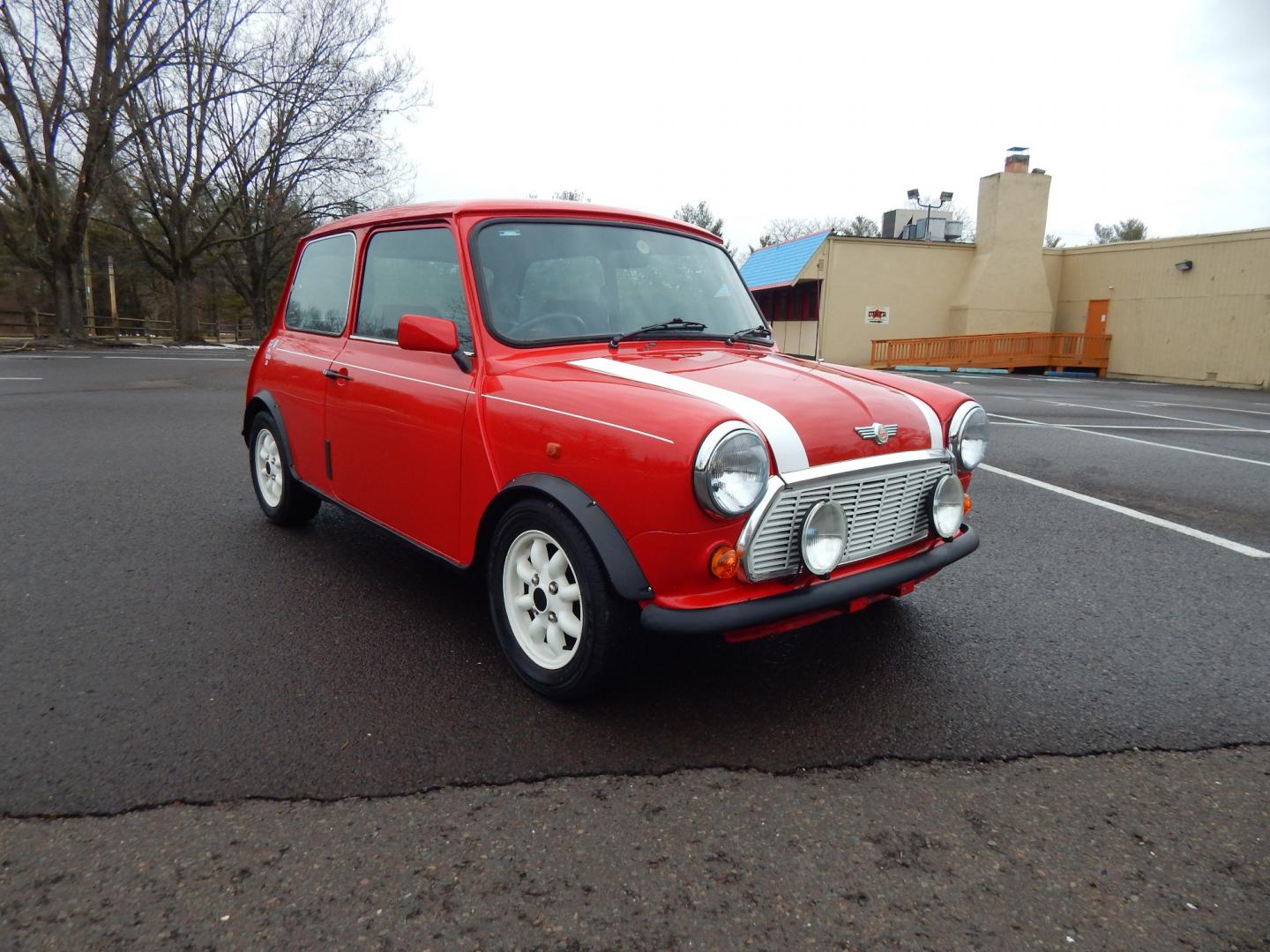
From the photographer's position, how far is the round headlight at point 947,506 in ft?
10.5

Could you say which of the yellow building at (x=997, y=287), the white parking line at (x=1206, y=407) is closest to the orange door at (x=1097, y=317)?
the yellow building at (x=997, y=287)

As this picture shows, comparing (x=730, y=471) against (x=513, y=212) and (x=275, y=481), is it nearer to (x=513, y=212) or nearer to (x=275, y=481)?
(x=513, y=212)

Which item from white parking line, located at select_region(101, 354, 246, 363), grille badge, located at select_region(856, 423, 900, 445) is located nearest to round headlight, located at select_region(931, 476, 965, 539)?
grille badge, located at select_region(856, 423, 900, 445)

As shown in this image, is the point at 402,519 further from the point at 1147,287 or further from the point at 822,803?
the point at 1147,287

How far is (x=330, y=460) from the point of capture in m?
4.24

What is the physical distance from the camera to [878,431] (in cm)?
302

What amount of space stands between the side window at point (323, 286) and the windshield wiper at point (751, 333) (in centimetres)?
189

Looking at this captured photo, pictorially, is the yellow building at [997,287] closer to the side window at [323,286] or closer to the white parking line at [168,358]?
the white parking line at [168,358]

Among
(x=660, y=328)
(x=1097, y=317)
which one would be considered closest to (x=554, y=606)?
(x=660, y=328)

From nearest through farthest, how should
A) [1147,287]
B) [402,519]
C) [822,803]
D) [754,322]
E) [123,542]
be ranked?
[822,803] < [402,519] < [754,322] < [123,542] < [1147,287]

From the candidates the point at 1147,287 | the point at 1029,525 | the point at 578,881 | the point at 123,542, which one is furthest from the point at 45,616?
the point at 1147,287

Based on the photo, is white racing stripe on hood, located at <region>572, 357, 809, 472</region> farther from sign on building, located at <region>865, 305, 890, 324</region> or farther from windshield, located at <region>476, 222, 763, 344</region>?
sign on building, located at <region>865, 305, 890, 324</region>

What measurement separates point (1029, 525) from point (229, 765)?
488 cm

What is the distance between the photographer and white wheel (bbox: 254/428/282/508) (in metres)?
5.06
